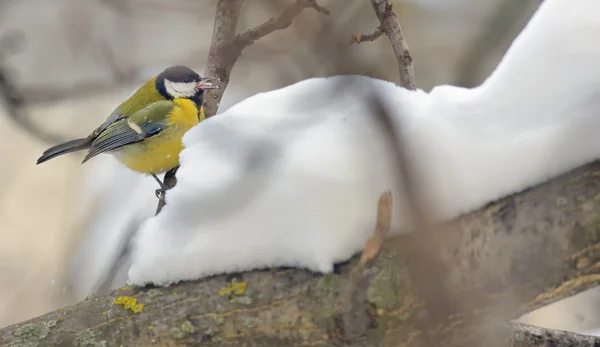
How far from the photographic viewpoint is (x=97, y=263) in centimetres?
153

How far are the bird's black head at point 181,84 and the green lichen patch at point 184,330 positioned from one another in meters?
0.63

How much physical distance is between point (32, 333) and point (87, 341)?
0.08 metres

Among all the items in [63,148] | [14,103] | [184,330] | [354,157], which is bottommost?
[184,330]

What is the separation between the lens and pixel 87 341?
2.07ft

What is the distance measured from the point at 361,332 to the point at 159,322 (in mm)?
237

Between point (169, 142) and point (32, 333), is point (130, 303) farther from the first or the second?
point (169, 142)

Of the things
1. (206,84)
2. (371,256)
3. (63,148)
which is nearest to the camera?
(371,256)

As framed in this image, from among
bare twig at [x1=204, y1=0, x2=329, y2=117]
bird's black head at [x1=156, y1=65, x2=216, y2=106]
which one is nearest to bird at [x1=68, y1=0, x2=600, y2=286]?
bare twig at [x1=204, y1=0, x2=329, y2=117]

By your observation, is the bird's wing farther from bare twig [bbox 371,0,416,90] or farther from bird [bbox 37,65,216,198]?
bare twig [bbox 371,0,416,90]

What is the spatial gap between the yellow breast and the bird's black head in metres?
0.02

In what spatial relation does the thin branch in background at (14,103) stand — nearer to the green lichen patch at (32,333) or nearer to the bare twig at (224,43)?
the bare twig at (224,43)

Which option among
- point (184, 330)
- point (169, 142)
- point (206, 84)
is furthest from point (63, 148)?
point (184, 330)

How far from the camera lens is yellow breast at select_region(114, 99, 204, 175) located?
1204mm

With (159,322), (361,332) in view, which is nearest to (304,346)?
(361,332)
